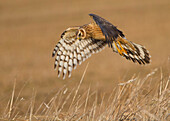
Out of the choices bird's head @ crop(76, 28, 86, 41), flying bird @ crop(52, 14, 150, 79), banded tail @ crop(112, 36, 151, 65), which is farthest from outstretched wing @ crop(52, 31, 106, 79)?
banded tail @ crop(112, 36, 151, 65)

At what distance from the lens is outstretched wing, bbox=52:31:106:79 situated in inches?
221

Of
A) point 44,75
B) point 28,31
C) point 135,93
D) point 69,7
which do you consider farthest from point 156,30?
point 135,93

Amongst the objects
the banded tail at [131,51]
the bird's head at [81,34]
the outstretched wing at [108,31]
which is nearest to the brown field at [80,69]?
the banded tail at [131,51]

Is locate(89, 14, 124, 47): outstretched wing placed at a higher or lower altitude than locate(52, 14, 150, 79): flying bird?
higher

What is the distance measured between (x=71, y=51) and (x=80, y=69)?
454 cm

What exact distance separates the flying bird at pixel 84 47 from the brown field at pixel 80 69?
0.38 m

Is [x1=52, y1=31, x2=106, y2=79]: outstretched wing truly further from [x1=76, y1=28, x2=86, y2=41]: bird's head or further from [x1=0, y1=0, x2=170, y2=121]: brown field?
[x1=0, y1=0, x2=170, y2=121]: brown field

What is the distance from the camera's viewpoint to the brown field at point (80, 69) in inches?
153

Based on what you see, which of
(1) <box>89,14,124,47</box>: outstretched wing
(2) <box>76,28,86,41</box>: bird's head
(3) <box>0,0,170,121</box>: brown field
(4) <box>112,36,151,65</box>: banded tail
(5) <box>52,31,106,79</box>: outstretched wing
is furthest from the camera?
(5) <box>52,31,106,79</box>: outstretched wing

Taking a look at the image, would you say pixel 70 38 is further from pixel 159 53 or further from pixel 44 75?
pixel 159 53

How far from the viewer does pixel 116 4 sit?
2073 centimetres

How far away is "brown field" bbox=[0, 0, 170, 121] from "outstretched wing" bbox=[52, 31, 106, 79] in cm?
43

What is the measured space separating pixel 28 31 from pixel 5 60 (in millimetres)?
4399

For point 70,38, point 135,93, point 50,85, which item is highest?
point 70,38
